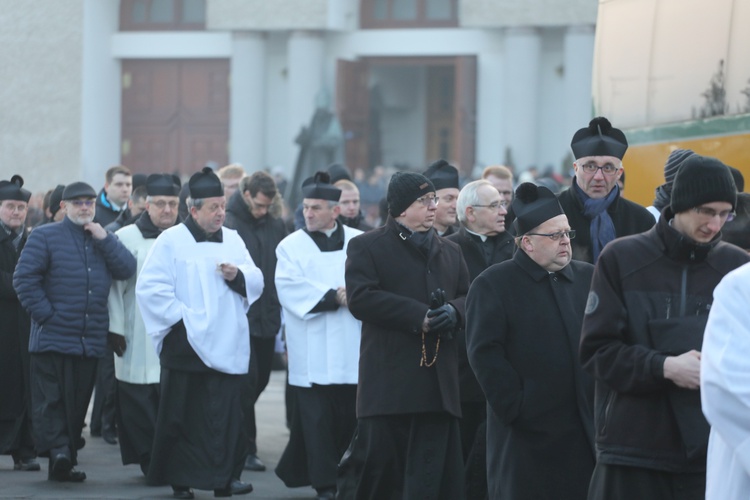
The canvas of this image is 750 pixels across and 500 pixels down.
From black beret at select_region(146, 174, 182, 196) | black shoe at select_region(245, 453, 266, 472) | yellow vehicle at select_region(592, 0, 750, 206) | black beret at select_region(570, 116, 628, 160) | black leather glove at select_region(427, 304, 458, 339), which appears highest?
yellow vehicle at select_region(592, 0, 750, 206)

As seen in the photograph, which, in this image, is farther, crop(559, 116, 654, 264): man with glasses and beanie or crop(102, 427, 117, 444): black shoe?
crop(102, 427, 117, 444): black shoe

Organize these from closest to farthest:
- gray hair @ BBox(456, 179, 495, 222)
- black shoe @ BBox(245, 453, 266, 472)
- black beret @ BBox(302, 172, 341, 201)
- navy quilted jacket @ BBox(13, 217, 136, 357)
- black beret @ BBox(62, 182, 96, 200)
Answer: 1. gray hair @ BBox(456, 179, 495, 222)
2. black beret @ BBox(302, 172, 341, 201)
3. navy quilted jacket @ BBox(13, 217, 136, 357)
4. black beret @ BBox(62, 182, 96, 200)
5. black shoe @ BBox(245, 453, 266, 472)

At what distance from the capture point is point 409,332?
307 inches

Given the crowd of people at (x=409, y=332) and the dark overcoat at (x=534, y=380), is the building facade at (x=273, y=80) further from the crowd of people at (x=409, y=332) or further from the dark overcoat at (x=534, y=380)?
the dark overcoat at (x=534, y=380)

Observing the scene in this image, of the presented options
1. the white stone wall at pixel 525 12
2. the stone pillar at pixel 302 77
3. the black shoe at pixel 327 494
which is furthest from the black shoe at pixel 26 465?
the stone pillar at pixel 302 77

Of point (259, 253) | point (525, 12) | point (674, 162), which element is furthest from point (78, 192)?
point (525, 12)

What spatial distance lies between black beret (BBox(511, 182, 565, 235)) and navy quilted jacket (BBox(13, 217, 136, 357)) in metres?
4.19

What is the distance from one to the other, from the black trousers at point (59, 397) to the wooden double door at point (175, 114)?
22.0m

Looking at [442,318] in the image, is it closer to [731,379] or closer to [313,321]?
[313,321]

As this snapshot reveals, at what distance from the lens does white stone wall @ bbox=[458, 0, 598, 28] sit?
28.3 metres

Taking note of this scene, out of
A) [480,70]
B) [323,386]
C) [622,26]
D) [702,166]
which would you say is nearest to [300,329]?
[323,386]

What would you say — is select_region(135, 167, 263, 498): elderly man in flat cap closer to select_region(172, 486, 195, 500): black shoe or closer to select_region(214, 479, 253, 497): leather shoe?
select_region(172, 486, 195, 500): black shoe

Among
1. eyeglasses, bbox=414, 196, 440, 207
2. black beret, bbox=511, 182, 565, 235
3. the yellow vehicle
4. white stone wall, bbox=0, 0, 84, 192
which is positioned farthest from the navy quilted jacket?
white stone wall, bbox=0, 0, 84, 192

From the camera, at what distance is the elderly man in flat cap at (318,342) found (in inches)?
369
